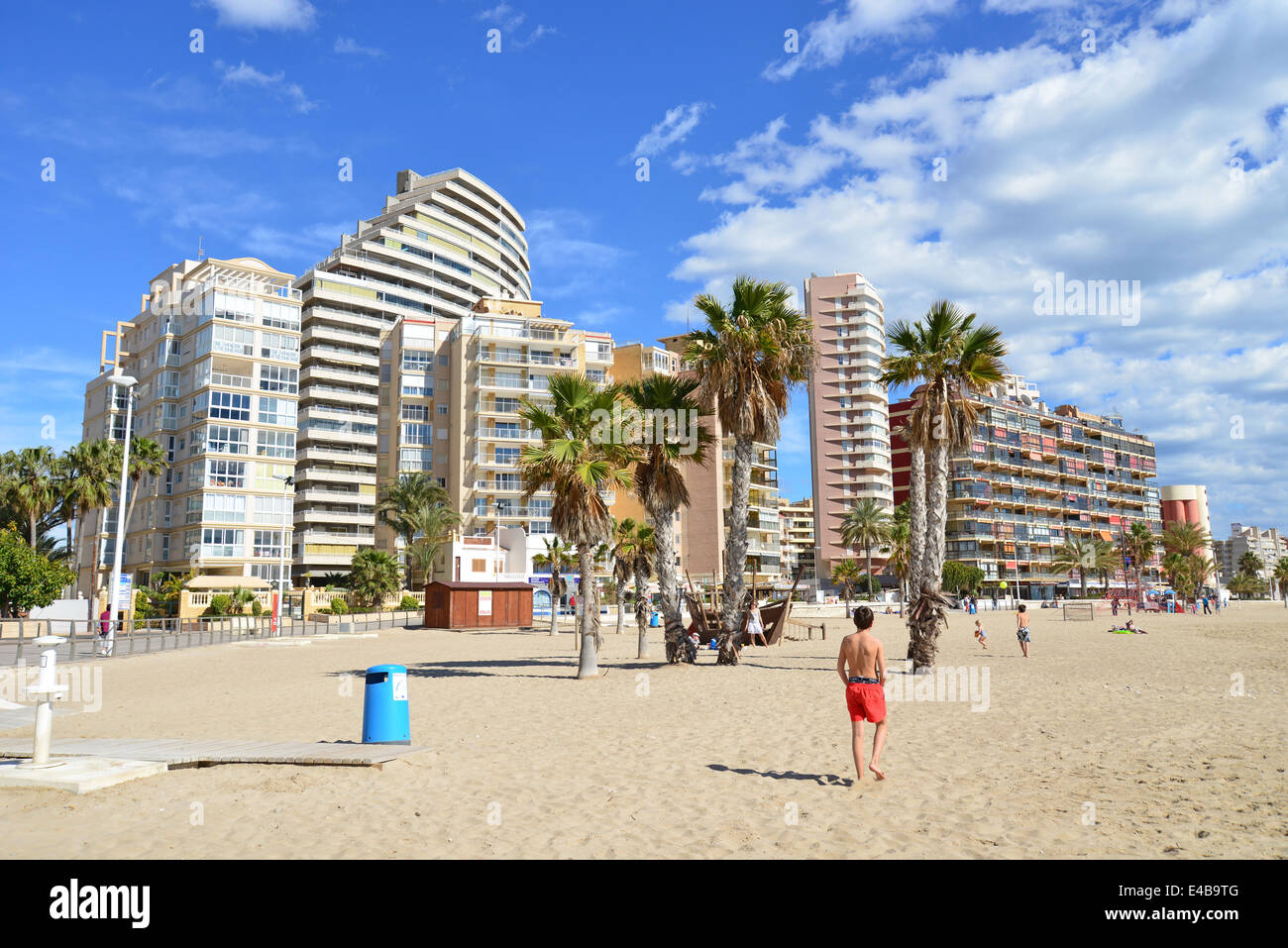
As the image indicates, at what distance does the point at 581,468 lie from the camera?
A: 19.4 meters

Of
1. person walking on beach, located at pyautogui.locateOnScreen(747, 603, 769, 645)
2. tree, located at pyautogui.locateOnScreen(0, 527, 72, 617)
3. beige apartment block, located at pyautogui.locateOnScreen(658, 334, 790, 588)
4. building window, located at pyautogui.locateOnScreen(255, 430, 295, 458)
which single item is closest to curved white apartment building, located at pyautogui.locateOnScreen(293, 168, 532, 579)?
building window, located at pyautogui.locateOnScreen(255, 430, 295, 458)

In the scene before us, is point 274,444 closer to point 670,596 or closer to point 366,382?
point 366,382

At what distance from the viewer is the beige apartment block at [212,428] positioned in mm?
67125

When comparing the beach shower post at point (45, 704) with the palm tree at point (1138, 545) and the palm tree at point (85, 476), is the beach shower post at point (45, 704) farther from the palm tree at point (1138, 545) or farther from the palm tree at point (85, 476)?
the palm tree at point (1138, 545)

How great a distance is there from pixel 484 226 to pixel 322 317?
33774 mm

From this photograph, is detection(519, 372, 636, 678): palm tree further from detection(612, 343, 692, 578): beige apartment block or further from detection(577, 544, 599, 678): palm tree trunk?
detection(612, 343, 692, 578): beige apartment block

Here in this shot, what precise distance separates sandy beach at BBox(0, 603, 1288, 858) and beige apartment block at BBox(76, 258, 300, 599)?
54.7 metres

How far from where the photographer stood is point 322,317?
8725 centimetres

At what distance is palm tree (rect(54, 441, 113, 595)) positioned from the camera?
176 ft

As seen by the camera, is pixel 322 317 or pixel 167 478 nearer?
pixel 167 478

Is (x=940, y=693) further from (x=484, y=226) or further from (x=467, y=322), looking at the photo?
(x=484, y=226)

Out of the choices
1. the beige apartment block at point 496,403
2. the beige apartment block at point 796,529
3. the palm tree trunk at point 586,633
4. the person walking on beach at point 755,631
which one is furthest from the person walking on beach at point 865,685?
the beige apartment block at point 796,529

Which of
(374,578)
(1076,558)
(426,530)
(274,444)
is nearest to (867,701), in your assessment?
(374,578)
